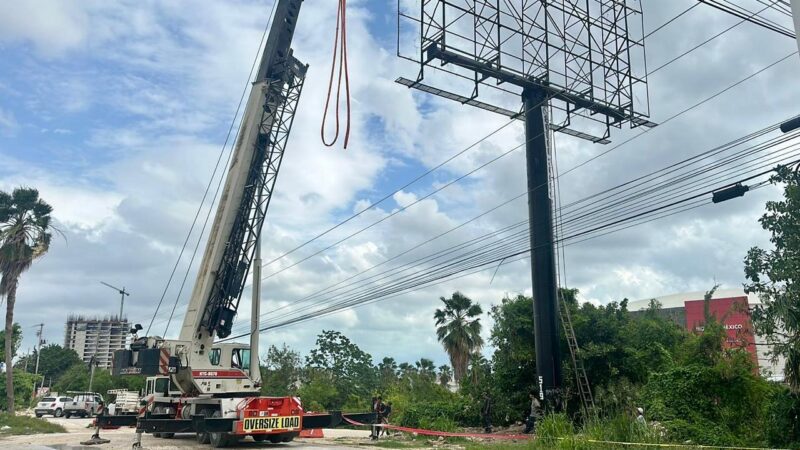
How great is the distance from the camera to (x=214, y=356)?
21.8m

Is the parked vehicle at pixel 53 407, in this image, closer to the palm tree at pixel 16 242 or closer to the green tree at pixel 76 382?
the palm tree at pixel 16 242

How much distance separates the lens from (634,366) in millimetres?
24922

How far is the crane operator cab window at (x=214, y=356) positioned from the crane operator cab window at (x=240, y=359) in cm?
48

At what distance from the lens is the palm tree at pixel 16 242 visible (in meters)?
41.1

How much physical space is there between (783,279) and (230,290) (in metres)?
15.5

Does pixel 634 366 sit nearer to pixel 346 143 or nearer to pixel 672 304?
pixel 346 143

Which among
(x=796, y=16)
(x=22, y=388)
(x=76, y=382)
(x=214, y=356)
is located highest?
(x=796, y=16)

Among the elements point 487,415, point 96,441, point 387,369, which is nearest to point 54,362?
point 387,369

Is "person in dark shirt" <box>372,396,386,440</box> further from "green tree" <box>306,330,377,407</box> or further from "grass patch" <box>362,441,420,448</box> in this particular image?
"green tree" <box>306,330,377,407</box>

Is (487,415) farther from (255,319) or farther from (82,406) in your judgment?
(82,406)

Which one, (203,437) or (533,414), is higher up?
(533,414)

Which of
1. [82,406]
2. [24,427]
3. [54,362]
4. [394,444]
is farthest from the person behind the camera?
[54,362]

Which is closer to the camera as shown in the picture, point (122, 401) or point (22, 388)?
point (122, 401)

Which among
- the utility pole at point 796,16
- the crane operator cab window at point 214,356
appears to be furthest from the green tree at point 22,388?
the utility pole at point 796,16
